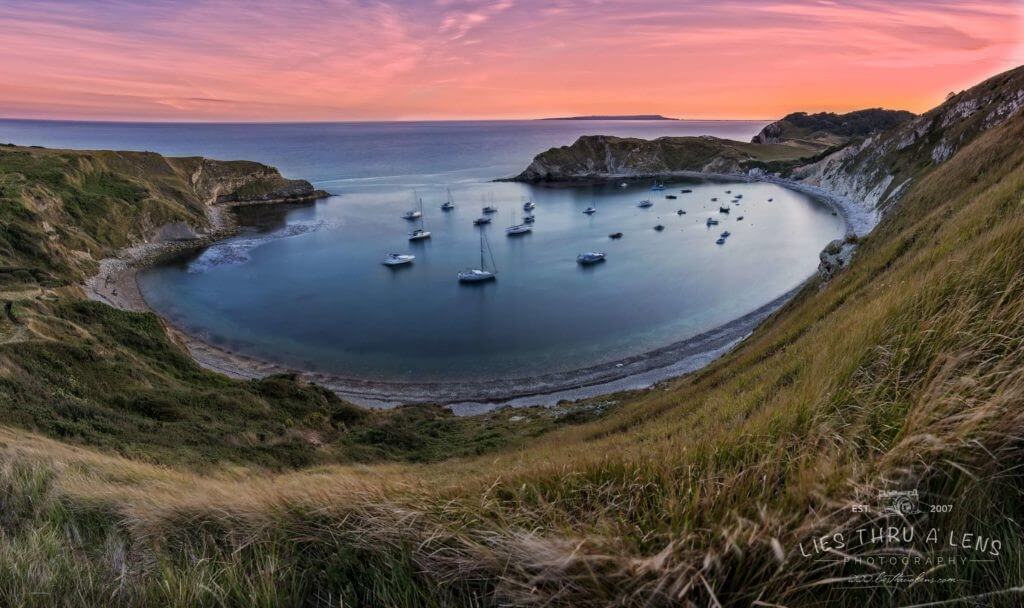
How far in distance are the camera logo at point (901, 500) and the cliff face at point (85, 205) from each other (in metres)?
38.6

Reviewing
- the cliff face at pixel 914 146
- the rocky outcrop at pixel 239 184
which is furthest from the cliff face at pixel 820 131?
the rocky outcrop at pixel 239 184

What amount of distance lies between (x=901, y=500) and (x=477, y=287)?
166 feet

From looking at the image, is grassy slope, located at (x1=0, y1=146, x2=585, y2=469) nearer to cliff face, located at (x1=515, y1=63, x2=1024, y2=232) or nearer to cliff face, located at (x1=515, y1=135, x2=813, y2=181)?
cliff face, located at (x1=515, y1=63, x2=1024, y2=232)

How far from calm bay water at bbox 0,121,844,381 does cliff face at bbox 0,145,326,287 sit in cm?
720

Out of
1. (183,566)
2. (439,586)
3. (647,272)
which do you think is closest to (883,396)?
(439,586)

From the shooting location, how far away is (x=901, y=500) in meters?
2.11

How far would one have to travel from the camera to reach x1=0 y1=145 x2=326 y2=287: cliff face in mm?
43125

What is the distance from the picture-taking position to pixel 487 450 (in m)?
17.0

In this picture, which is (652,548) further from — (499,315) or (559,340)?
(499,315)

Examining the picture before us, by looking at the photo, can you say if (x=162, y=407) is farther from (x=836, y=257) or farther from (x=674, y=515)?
(x=836, y=257)

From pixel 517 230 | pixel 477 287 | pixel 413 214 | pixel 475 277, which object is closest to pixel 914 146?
pixel 517 230

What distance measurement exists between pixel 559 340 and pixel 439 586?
36.8 meters

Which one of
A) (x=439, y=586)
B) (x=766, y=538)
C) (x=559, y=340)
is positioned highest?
(x=766, y=538)

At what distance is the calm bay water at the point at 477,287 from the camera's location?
37781 mm
